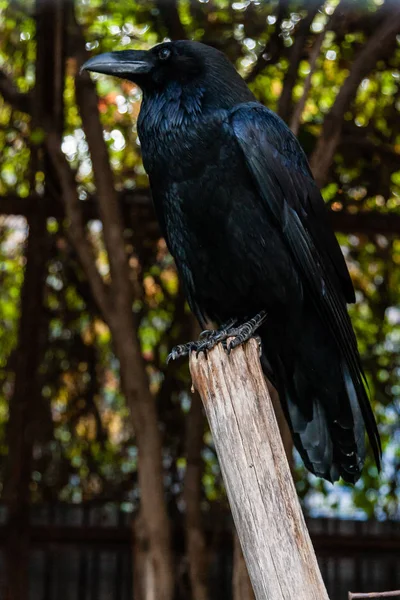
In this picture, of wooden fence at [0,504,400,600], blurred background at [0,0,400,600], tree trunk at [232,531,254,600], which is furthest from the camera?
wooden fence at [0,504,400,600]

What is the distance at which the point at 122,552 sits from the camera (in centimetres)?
455

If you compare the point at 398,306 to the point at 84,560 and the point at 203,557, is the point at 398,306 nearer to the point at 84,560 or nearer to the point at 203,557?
the point at 203,557

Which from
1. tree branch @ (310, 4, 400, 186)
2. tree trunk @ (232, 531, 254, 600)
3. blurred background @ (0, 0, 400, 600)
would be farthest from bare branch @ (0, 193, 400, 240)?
tree trunk @ (232, 531, 254, 600)

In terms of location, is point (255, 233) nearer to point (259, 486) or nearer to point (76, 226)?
point (259, 486)

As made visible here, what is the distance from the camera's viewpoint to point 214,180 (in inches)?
99.4

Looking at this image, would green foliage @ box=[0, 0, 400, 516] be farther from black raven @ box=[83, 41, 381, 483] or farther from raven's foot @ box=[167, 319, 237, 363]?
raven's foot @ box=[167, 319, 237, 363]

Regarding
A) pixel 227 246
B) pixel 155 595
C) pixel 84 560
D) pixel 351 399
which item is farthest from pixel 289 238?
pixel 84 560

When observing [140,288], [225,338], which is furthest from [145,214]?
[225,338]

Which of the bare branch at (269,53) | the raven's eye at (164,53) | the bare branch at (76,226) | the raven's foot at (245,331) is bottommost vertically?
the raven's foot at (245,331)

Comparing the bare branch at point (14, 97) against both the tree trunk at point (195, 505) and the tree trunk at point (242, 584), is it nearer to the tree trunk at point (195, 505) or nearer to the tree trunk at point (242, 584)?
the tree trunk at point (195, 505)

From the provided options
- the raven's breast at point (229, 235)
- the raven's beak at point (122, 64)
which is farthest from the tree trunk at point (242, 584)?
the raven's beak at point (122, 64)

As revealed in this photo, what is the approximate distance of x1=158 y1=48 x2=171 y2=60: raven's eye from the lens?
2721 mm

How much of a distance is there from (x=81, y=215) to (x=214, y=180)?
1561 millimetres

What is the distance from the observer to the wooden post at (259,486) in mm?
1816
